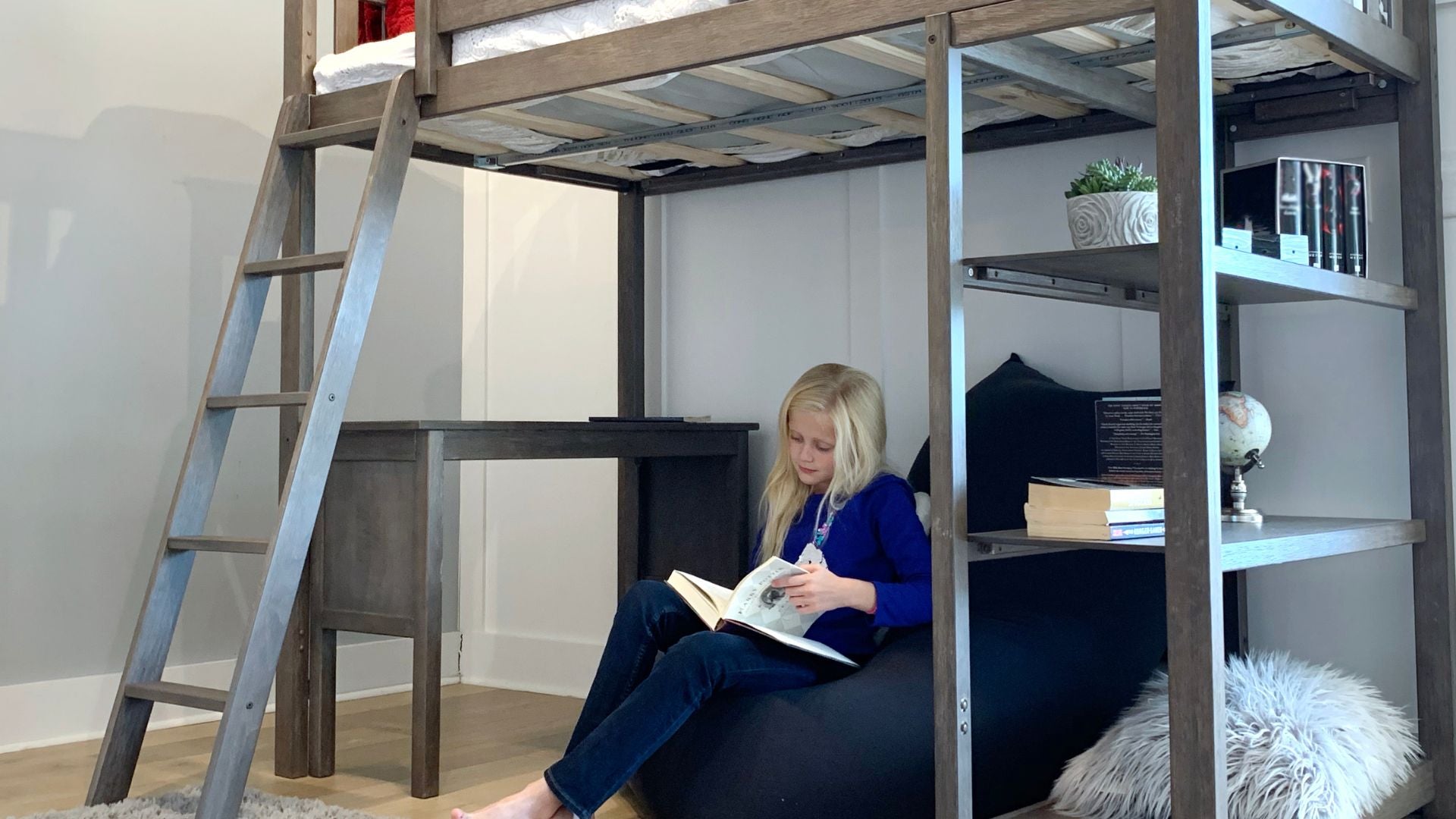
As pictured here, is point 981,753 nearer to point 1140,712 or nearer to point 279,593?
point 1140,712

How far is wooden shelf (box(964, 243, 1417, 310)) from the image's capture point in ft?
6.70

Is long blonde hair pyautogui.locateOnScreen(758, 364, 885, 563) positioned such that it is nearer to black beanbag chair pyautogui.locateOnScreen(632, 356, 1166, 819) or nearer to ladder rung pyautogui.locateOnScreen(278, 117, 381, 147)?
black beanbag chair pyautogui.locateOnScreen(632, 356, 1166, 819)

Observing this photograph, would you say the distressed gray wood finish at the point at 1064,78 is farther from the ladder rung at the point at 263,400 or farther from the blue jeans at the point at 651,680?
the ladder rung at the point at 263,400

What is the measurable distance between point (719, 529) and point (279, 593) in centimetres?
131

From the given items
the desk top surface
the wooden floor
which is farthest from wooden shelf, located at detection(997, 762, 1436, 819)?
the desk top surface

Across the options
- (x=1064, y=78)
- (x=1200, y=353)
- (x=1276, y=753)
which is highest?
(x=1064, y=78)

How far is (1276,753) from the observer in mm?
2215

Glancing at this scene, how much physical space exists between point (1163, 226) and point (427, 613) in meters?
1.72

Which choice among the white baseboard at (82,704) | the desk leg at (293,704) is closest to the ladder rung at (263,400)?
the desk leg at (293,704)

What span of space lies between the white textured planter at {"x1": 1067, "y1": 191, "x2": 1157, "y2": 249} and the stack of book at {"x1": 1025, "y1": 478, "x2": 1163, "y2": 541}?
16.9 inches

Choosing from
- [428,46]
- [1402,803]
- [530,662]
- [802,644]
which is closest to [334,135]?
[428,46]

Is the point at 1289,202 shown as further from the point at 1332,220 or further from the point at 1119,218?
the point at 1119,218

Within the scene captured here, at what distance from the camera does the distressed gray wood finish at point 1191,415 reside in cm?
186

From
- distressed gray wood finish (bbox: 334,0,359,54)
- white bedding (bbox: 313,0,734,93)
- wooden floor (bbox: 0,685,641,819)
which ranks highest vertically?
distressed gray wood finish (bbox: 334,0,359,54)
